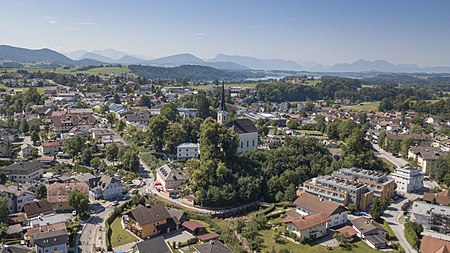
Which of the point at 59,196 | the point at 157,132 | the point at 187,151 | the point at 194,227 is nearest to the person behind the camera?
the point at 194,227

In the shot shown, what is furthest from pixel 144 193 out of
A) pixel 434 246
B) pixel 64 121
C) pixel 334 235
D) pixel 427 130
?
pixel 427 130

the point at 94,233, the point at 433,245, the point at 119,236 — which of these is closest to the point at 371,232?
the point at 433,245

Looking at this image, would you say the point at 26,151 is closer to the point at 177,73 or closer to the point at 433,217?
the point at 433,217

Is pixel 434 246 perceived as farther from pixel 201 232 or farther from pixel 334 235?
pixel 201 232

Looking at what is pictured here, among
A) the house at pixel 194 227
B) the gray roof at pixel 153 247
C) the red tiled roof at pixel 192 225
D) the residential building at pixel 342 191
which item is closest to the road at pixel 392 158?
the residential building at pixel 342 191

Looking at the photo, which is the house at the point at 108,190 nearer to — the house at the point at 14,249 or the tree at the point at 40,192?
the tree at the point at 40,192

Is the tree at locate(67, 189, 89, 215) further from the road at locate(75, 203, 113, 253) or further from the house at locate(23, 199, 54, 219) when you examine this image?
the house at locate(23, 199, 54, 219)
